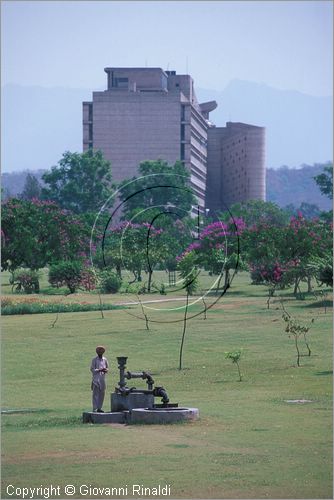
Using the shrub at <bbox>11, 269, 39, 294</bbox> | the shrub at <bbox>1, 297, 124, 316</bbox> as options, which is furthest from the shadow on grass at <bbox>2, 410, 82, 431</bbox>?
the shrub at <bbox>11, 269, 39, 294</bbox>

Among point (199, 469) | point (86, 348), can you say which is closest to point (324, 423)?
point (199, 469)

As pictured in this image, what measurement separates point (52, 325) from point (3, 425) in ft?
114

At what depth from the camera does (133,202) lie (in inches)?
7697

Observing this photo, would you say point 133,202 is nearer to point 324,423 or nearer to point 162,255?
point 162,255

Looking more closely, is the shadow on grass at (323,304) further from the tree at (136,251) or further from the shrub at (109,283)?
the tree at (136,251)

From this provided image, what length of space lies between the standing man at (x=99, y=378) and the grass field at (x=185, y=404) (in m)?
0.77

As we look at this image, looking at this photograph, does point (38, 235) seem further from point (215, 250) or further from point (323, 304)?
point (323, 304)

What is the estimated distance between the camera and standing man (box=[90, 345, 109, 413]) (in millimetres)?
32125

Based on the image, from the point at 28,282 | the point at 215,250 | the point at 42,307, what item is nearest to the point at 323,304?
the point at 42,307

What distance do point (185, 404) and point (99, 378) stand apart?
5135 millimetres

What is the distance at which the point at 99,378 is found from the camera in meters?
32.2

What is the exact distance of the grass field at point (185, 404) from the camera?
24.8 metres

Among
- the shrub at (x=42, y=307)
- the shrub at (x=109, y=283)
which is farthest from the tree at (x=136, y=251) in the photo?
the shrub at (x=42, y=307)

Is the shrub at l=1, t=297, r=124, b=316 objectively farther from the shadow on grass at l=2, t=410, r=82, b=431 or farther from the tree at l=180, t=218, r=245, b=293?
the shadow on grass at l=2, t=410, r=82, b=431
